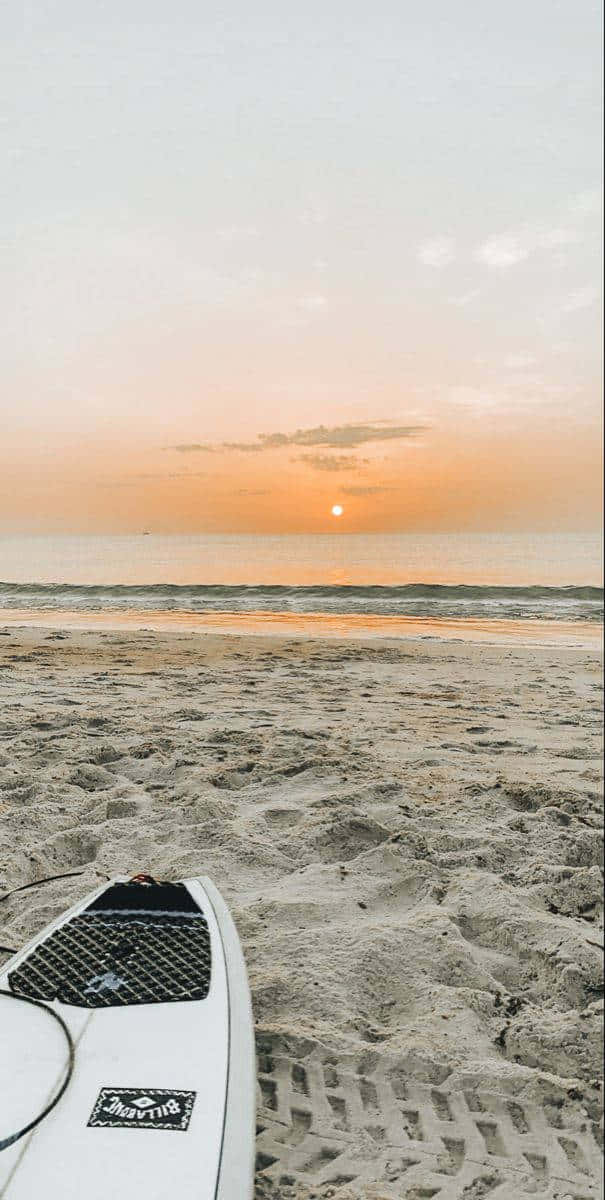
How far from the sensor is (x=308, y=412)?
7.25 meters

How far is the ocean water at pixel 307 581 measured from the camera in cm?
1050

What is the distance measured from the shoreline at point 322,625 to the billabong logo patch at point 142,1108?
21.6ft

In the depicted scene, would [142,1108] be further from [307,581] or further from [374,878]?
[307,581]

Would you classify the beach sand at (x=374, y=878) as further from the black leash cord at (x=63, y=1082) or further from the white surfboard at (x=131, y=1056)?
the black leash cord at (x=63, y=1082)

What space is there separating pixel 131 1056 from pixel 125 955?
382 millimetres

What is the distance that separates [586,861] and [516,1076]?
120 centimetres

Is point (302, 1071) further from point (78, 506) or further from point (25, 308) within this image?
point (78, 506)

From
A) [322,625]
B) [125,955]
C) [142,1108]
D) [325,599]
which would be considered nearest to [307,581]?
[325,599]

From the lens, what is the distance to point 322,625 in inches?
357

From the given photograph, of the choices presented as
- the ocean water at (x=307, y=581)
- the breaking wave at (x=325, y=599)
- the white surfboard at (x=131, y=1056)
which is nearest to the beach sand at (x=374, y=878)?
the white surfboard at (x=131, y=1056)

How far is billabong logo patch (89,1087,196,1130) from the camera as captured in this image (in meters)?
1.39

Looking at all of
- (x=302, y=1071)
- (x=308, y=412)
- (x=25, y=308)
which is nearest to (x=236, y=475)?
(x=308, y=412)

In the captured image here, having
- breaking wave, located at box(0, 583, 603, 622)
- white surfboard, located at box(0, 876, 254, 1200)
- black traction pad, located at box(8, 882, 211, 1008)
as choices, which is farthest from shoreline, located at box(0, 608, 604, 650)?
white surfboard, located at box(0, 876, 254, 1200)

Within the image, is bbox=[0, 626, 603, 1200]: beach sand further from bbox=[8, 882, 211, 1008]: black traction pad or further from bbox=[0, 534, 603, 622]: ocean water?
bbox=[0, 534, 603, 622]: ocean water
